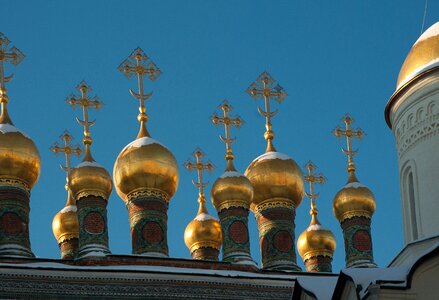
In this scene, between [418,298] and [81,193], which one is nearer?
[418,298]

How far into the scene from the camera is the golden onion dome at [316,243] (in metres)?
24.1

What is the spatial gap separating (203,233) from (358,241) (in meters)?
2.27

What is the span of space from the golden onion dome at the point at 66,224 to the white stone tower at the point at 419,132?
6000mm

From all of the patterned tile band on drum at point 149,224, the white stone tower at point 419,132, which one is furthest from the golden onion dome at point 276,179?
the white stone tower at point 419,132

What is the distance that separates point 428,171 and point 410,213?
0.55 meters

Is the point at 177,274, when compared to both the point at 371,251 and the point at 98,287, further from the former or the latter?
the point at 371,251

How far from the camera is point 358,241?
23.1 metres

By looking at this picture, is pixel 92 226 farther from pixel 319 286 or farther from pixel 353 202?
pixel 319 286

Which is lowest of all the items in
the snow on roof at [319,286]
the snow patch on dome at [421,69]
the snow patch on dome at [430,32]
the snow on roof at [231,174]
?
the snow on roof at [319,286]

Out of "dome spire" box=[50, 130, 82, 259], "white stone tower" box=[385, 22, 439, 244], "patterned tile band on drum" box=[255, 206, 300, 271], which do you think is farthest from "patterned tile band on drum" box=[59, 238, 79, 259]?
"white stone tower" box=[385, 22, 439, 244]

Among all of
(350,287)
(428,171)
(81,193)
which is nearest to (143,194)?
(81,193)

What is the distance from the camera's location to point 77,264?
20.6m

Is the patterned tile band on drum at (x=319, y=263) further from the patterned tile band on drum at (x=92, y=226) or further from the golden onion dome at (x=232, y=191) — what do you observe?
the patterned tile band on drum at (x=92, y=226)

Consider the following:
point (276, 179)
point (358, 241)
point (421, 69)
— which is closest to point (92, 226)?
point (276, 179)
